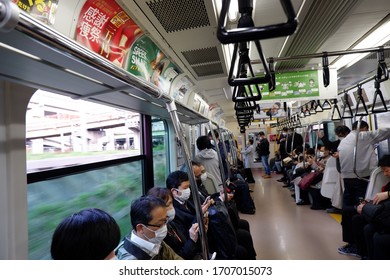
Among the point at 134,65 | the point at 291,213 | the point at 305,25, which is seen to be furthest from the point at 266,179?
the point at 134,65

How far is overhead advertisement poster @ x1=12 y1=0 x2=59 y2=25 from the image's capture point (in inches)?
36.2

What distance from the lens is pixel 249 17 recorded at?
31.2 inches

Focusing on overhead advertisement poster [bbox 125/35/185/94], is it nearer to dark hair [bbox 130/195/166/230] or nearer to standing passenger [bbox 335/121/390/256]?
dark hair [bbox 130/195/166/230]

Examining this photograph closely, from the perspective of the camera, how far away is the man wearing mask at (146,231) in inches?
55.7

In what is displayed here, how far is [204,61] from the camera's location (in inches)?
98.0

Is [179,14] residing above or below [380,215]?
above

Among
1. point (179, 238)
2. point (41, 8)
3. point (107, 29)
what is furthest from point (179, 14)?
point (179, 238)

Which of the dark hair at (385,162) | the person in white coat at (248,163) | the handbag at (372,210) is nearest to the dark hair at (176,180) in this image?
the handbag at (372,210)

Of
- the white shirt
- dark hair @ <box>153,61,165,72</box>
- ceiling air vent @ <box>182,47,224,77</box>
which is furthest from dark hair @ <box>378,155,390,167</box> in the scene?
dark hair @ <box>153,61,165,72</box>

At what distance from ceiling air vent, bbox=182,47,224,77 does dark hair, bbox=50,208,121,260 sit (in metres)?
1.73

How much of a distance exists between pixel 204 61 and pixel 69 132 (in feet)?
4.89

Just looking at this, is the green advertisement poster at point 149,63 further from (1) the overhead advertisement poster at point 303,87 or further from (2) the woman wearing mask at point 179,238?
(1) the overhead advertisement poster at point 303,87

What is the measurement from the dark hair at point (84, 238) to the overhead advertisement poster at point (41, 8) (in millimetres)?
871

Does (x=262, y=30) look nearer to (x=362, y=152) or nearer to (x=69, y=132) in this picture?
(x=69, y=132)
